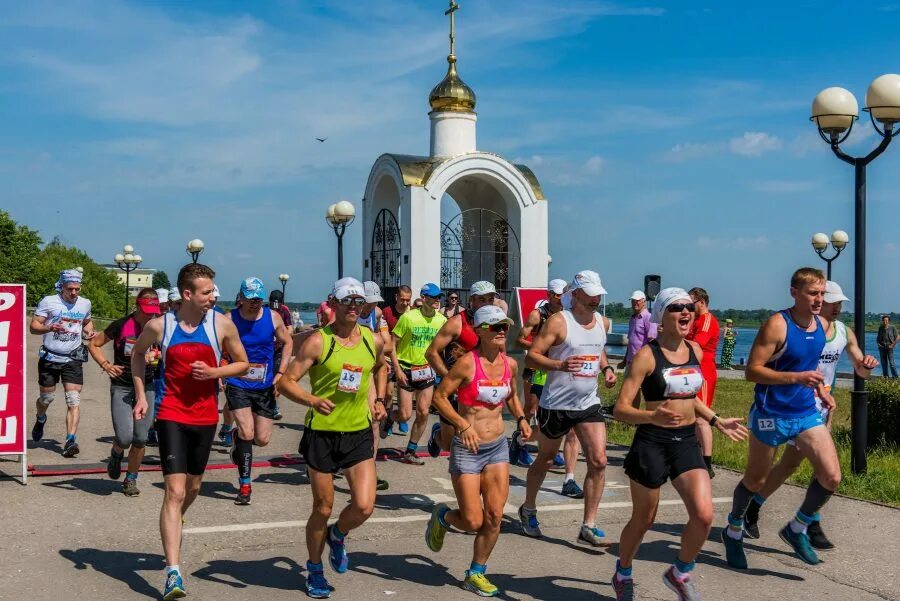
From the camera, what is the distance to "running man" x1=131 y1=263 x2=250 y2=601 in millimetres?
6078

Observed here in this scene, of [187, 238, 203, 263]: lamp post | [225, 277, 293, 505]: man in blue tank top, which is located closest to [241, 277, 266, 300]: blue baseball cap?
[225, 277, 293, 505]: man in blue tank top

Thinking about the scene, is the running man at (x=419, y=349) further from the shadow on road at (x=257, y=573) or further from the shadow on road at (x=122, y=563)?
the shadow on road at (x=122, y=563)

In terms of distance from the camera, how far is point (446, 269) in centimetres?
2512

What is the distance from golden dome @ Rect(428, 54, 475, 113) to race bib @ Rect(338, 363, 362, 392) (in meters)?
20.7

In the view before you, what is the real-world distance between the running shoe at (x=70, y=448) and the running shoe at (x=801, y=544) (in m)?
7.36

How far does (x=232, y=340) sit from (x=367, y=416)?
974 mm

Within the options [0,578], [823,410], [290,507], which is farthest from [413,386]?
[0,578]

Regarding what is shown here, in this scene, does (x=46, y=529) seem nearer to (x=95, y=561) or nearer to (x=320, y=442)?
(x=95, y=561)

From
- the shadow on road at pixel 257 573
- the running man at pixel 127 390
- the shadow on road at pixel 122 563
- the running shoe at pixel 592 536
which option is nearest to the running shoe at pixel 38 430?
the running man at pixel 127 390

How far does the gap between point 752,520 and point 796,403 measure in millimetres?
1034

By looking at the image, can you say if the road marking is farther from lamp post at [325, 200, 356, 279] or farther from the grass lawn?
lamp post at [325, 200, 356, 279]

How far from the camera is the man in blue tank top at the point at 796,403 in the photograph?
6.67 m

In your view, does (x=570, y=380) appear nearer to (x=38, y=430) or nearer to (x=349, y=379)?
(x=349, y=379)

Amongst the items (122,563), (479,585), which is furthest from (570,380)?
(122,563)
